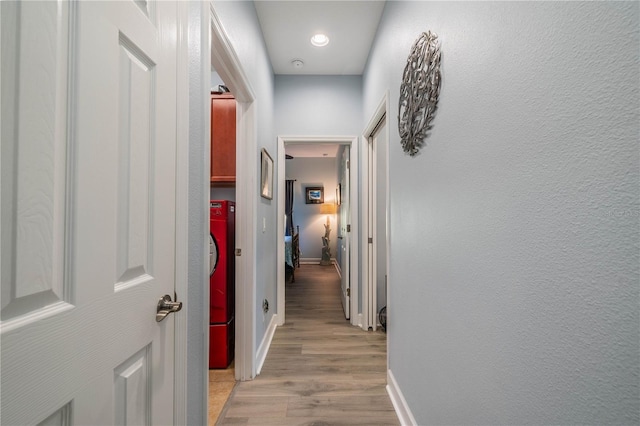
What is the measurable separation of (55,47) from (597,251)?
107cm

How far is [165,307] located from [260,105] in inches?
74.5

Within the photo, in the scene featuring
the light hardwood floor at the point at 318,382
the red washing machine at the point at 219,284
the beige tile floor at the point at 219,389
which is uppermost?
the red washing machine at the point at 219,284

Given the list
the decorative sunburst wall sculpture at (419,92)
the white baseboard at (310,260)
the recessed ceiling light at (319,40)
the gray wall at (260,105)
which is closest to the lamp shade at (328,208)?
the white baseboard at (310,260)

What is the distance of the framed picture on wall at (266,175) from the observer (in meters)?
2.30

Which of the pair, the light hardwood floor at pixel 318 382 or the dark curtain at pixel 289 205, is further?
the dark curtain at pixel 289 205

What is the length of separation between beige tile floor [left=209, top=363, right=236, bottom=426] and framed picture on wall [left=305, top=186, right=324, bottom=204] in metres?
5.59

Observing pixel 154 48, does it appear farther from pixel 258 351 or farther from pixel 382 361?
pixel 382 361

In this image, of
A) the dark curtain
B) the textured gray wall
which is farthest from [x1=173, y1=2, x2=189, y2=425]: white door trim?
the dark curtain


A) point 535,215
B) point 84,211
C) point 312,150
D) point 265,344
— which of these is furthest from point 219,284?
point 312,150

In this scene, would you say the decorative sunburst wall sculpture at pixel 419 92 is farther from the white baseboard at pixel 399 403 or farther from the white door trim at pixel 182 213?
the white baseboard at pixel 399 403

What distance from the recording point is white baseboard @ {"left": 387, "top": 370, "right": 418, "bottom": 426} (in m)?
1.48

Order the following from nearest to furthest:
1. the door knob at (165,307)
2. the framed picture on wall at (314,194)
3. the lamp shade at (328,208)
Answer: the door knob at (165,307) → the lamp shade at (328,208) → the framed picture on wall at (314,194)

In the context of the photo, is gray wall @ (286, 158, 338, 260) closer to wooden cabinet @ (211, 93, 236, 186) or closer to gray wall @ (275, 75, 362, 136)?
gray wall @ (275, 75, 362, 136)

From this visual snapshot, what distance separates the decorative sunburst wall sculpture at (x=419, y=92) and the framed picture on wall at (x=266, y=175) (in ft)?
3.87
